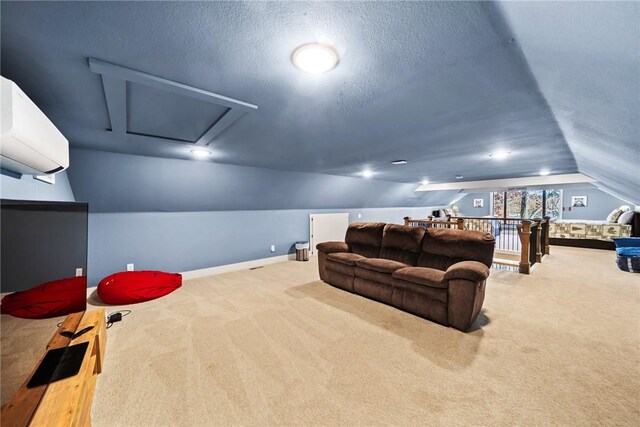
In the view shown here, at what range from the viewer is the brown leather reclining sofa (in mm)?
2498

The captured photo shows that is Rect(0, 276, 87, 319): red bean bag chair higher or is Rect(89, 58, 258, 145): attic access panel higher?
Rect(89, 58, 258, 145): attic access panel

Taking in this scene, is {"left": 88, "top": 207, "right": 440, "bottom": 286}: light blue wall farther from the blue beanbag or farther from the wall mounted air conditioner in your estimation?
the blue beanbag

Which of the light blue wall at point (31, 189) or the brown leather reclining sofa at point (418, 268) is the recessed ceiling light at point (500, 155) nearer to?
the brown leather reclining sofa at point (418, 268)

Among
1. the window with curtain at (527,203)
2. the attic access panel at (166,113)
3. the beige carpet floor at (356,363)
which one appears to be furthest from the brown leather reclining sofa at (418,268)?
the window with curtain at (527,203)

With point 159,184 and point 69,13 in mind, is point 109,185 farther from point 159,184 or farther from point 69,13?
point 69,13

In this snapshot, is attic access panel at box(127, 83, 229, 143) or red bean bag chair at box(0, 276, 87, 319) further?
attic access panel at box(127, 83, 229, 143)

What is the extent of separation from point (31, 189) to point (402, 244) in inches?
156

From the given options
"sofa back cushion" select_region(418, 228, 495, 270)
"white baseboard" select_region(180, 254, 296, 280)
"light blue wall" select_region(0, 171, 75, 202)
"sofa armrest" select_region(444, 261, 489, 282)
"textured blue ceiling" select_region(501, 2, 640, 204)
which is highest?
"textured blue ceiling" select_region(501, 2, 640, 204)

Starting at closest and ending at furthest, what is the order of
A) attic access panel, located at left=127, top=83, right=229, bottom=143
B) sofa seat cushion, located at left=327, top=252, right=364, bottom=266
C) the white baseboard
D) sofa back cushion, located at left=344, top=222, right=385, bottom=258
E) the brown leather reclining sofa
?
attic access panel, located at left=127, top=83, right=229, bottom=143, the brown leather reclining sofa, sofa seat cushion, located at left=327, top=252, right=364, bottom=266, sofa back cushion, located at left=344, top=222, right=385, bottom=258, the white baseboard

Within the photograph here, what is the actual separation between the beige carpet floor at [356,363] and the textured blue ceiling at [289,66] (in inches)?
49.9

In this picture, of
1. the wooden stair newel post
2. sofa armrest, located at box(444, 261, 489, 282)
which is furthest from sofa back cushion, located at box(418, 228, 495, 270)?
the wooden stair newel post

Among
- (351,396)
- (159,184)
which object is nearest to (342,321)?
(351,396)

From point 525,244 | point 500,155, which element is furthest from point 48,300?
point 525,244

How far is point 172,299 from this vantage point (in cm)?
337
